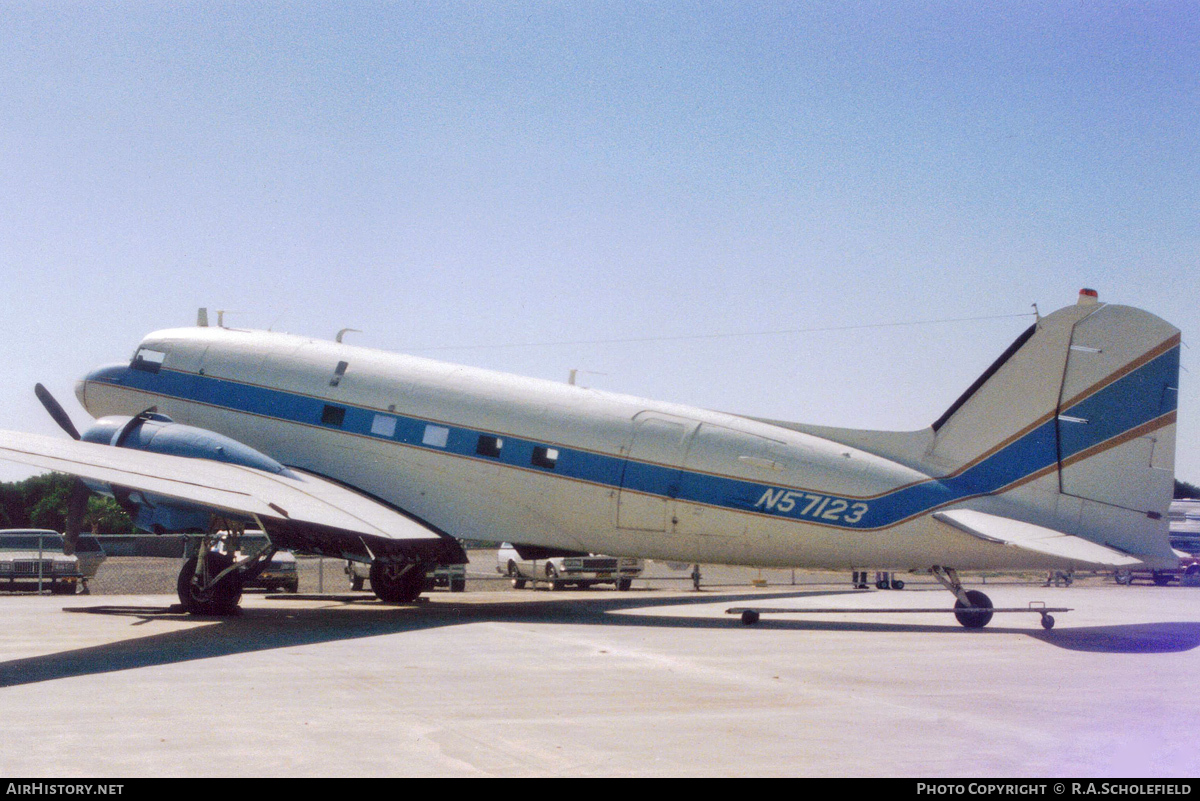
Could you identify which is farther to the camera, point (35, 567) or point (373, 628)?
point (35, 567)

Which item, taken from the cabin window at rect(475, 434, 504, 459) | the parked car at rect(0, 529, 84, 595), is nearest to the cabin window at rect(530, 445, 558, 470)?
the cabin window at rect(475, 434, 504, 459)

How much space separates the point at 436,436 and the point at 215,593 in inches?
169

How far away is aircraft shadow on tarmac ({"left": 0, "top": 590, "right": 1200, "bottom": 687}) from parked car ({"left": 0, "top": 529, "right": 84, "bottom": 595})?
19.1 feet

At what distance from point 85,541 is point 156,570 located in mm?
5146

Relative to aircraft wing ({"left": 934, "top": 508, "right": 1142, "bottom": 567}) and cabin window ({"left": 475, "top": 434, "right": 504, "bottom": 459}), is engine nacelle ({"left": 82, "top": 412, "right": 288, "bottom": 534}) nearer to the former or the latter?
cabin window ({"left": 475, "top": 434, "right": 504, "bottom": 459})

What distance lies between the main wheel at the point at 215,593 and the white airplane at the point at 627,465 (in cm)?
4

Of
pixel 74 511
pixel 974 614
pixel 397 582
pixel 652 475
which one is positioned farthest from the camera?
pixel 397 582

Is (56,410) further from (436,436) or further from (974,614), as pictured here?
Answer: (974,614)

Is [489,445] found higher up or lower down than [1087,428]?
lower down

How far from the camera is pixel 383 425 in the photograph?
1825 centimetres

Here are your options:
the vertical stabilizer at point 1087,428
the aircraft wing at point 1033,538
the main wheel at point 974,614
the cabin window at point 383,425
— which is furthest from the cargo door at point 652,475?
the main wheel at point 974,614

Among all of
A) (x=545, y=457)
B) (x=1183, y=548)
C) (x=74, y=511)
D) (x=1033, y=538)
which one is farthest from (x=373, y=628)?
(x=1183, y=548)
